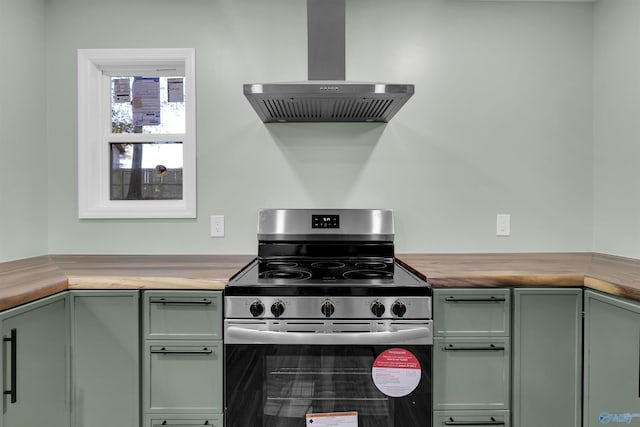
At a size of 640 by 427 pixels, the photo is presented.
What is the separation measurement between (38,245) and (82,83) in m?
0.94

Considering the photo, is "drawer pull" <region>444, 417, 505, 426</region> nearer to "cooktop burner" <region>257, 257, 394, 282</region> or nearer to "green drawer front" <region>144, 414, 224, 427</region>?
"cooktop burner" <region>257, 257, 394, 282</region>

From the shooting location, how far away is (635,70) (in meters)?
1.92

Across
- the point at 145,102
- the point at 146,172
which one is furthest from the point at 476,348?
the point at 145,102

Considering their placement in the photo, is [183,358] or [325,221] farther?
[325,221]

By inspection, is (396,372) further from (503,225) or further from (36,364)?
(36,364)

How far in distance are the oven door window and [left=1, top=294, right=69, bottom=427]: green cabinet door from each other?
641mm

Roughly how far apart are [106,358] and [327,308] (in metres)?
0.89

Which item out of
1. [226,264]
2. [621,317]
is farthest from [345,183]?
[621,317]

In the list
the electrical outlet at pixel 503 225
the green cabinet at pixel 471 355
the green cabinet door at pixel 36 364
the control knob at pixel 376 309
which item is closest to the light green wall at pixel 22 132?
the green cabinet door at pixel 36 364

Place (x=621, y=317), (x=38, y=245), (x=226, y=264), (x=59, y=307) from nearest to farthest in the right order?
(x=621, y=317), (x=59, y=307), (x=226, y=264), (x=38, y=245)

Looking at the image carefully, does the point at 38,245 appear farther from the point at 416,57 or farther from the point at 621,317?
the point at 621,317

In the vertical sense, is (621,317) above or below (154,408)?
above

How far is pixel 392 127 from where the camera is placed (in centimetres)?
217

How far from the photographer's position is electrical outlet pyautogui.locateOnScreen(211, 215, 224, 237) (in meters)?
2.18
